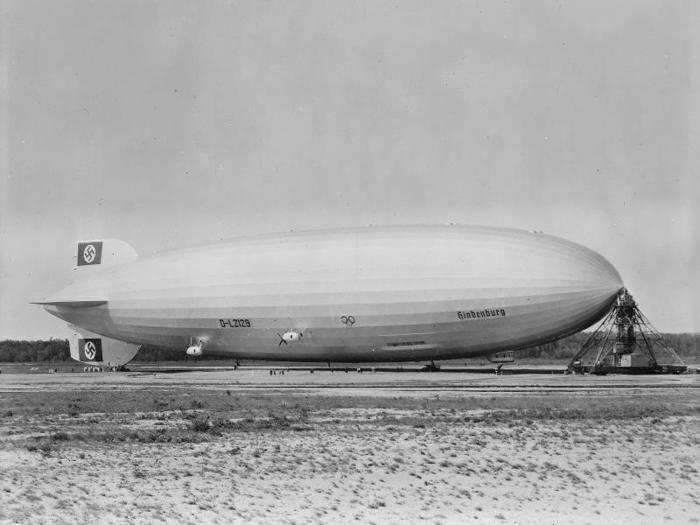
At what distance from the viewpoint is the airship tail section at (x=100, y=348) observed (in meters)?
67.8

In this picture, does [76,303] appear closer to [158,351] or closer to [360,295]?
[360,295]

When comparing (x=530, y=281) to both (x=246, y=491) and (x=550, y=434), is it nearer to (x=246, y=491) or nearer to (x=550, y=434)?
(x=550, y=434)

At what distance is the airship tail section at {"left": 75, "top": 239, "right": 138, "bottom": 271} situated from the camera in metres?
67.6

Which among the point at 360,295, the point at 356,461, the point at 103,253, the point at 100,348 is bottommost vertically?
the point at 356,461

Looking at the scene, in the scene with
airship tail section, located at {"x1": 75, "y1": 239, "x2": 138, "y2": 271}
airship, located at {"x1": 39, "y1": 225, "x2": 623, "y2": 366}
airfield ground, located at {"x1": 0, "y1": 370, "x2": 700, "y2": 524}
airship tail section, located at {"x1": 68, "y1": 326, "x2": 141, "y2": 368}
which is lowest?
airfield ground, located at {"x1": 0, "y1": 370, "x2": 700, "y2": 524}

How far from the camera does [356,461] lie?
694 inches

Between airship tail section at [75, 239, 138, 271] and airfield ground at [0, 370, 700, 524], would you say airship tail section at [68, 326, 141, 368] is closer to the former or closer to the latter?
airship tail section at [75, 239, 138, 271]

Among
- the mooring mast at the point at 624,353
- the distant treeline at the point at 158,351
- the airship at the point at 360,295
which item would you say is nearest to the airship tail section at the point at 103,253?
the airship at the point at 360,295

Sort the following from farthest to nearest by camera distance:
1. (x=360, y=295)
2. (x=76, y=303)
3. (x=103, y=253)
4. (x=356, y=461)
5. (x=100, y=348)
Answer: (x=103, y=253), (x=100, y=348), (x=76, y=303), (x=360, y=295), (x=356, y=461)

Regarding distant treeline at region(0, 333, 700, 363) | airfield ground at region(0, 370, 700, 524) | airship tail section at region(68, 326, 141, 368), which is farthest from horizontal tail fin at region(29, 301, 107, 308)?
distant treeline at region(0, 333, 700, 363)

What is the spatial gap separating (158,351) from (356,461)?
110 meters


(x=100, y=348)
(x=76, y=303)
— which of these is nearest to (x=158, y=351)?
(x=100, y=348)

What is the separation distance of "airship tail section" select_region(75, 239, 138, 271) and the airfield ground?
37.8 metres

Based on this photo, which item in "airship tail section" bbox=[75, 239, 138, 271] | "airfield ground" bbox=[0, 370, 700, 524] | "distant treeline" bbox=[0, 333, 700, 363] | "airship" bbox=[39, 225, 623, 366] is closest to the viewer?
"airfield ground" bbox=[0, 370, 700, 524]
